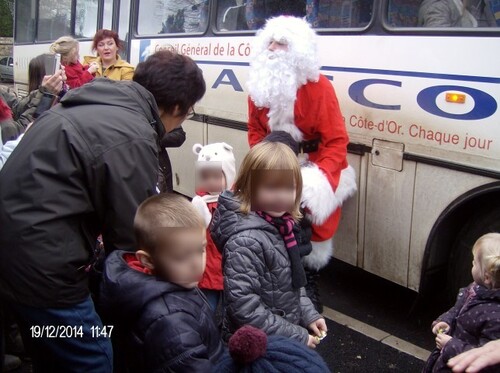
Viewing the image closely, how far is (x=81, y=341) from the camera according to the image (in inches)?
72.1

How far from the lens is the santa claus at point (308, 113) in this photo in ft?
10.9

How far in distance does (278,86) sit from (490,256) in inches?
67.6

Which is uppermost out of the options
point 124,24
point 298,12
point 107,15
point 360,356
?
point 107,15

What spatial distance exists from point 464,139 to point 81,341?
2.24 m

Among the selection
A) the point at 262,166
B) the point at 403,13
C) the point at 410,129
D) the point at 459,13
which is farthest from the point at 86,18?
the point at 262,166

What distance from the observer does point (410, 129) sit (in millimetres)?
3316

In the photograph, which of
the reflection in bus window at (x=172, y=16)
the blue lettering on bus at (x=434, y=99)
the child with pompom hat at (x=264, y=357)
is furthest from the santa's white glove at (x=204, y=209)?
the reflection in bus window at (x=172, y=16)

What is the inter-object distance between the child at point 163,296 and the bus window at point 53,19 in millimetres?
6770

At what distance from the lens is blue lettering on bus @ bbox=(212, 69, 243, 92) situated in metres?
4.53

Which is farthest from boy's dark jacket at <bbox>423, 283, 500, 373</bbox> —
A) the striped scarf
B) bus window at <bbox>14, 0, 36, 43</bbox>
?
bus window at <bbox>14, 0, 36, 43</bbox>

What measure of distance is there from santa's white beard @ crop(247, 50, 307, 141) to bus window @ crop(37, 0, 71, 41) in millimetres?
5023

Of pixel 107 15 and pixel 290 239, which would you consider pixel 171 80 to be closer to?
pixel 290 239

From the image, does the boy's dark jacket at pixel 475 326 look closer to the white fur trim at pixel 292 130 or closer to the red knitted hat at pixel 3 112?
the white fur trim at pixel 292 130

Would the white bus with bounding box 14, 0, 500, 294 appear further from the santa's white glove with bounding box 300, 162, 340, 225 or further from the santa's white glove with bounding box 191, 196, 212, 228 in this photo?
the santa's white glove with bounding box 191, 196, 212, 228
